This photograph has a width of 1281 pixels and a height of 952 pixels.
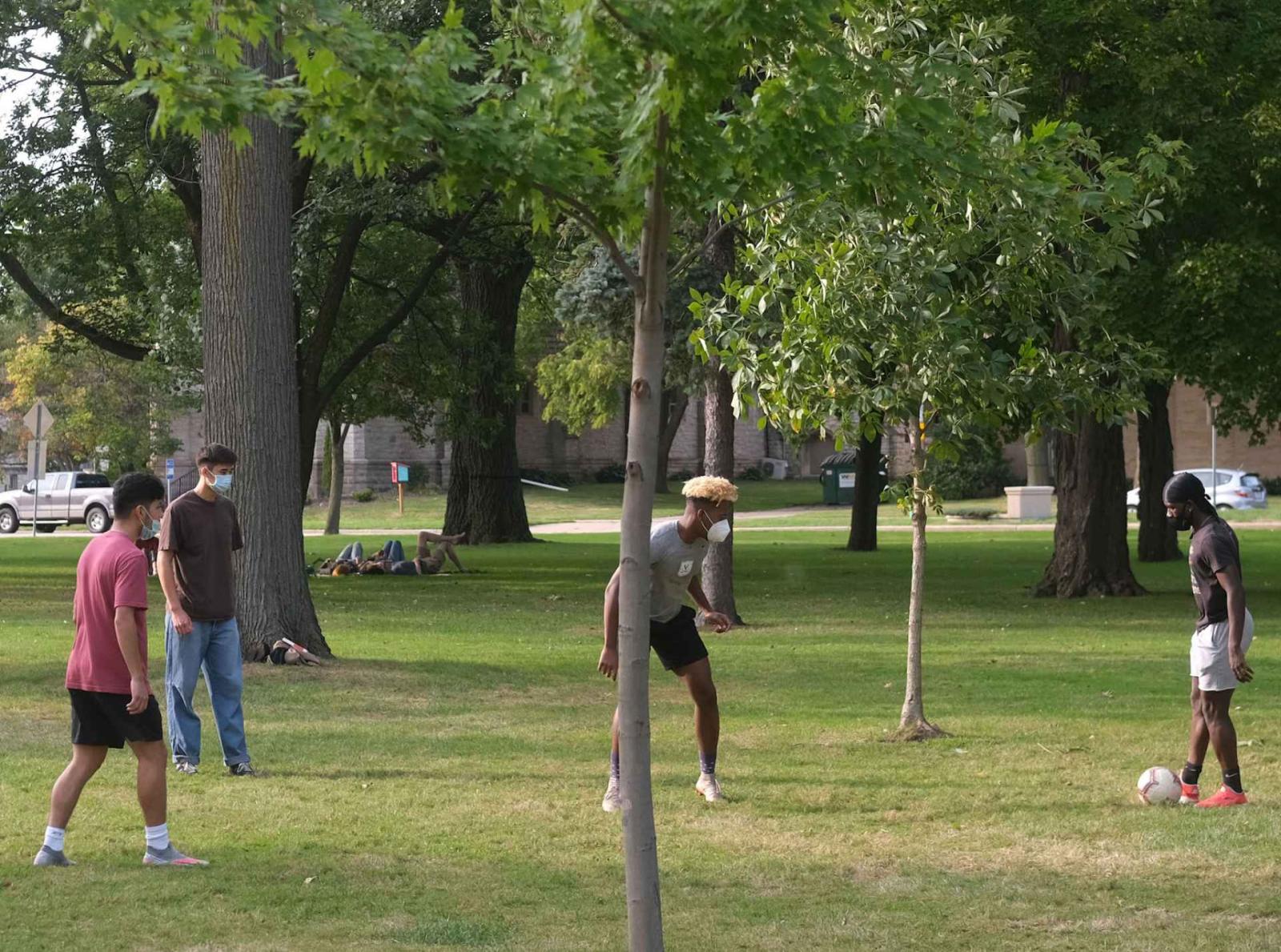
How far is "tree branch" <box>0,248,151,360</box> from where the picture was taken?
26.7m

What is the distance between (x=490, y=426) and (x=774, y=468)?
155 feet

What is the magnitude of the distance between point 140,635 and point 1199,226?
57.7 ft

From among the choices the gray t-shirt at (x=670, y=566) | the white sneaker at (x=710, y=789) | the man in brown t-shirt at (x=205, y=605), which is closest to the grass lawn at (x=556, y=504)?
the man in brown t-shirt at (x=205, y=605)

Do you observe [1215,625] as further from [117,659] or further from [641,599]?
[117,659]

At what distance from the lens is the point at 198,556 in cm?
988

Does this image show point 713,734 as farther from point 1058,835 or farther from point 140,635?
point 140,635

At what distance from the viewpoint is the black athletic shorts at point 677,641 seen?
356 inches

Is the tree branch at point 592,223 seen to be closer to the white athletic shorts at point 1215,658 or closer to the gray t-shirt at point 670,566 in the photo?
the gray t-shirt at point 670,566

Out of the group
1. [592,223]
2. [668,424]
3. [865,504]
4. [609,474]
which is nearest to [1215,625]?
[592,223]

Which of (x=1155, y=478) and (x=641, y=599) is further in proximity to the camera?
(x=1155, y=478)

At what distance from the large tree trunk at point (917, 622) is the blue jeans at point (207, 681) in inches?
166

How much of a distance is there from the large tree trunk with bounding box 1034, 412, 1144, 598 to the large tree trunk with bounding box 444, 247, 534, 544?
358 inches

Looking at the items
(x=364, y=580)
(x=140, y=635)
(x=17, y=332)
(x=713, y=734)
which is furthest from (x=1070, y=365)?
(x=17, y=332)

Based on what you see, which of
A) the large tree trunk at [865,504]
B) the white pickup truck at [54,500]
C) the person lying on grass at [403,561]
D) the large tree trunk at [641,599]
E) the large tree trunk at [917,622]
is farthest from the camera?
the white pickup truck at [54,500]
